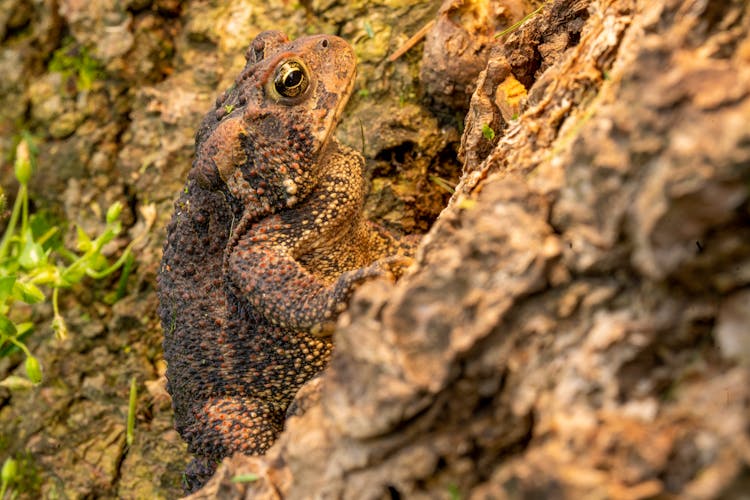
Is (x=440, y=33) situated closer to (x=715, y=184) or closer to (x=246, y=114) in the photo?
(x=246, y=114)

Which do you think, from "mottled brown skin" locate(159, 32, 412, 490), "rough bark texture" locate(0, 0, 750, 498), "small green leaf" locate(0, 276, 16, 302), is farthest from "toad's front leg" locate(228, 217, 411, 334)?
"small green leaf" locate(0, 276, 16, 302)

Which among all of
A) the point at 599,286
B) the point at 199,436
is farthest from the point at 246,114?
the point at 599,286

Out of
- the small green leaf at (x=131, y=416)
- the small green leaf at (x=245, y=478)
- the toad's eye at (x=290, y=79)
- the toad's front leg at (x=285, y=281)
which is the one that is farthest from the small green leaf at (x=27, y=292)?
the small green leaf at (x=245, y=478)

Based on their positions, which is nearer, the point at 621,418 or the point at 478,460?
the point at 621,418

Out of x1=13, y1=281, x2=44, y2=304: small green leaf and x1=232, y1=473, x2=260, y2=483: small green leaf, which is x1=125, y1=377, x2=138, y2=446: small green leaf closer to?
x1=13, y1=281, x2=44, y2=304: small green leaf

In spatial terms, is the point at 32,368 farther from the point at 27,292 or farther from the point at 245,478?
the point at 245,478
